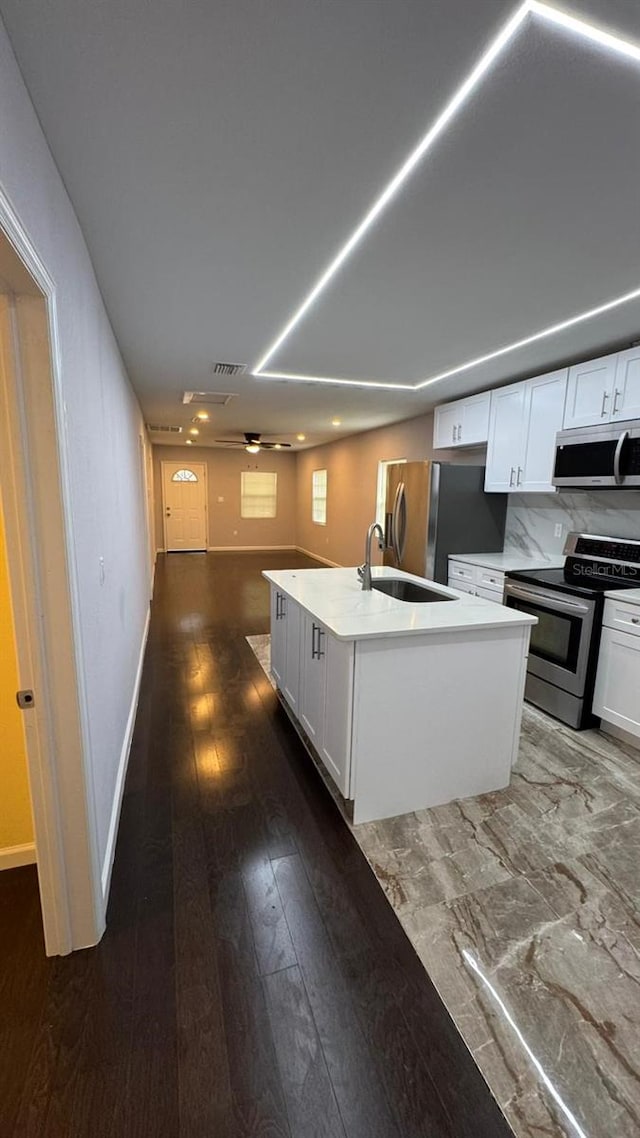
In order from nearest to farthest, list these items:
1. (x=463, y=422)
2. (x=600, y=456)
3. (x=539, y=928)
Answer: (x=539, y=928) → (x=600, y=456) → (x=463, y=422)

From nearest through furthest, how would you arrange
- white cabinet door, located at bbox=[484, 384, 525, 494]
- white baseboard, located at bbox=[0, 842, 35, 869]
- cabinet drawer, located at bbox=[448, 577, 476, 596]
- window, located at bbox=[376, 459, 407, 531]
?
white baseboard, located at bbox=[0, 842, 35, 869] → white cabinet door, located at bbox=[484, 384, 525, 494] → cabinet drawer, located at bbox=[448, 577, 476, 596] → window, located at bbox=[376, 459, 407, 531]

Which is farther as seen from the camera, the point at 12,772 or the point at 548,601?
the point at 548,601

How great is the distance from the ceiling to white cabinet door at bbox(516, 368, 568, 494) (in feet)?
1.94

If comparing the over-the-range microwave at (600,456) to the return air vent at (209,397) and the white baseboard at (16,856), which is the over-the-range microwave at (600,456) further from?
the white baseboard at (16,856)

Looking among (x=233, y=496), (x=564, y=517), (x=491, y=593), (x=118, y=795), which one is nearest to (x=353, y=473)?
(x=233, y=496)

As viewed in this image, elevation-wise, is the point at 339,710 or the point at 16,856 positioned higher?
the point at 339,710

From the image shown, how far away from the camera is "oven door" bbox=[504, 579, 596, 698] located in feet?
9.10

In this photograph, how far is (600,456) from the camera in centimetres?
287

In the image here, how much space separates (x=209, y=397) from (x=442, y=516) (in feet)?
8.88

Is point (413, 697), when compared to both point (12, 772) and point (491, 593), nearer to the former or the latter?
point (12, 772)

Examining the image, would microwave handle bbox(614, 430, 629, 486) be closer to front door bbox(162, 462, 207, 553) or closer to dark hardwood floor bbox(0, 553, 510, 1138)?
dark hardwood floor bbox(0, 553, 510, 1138)

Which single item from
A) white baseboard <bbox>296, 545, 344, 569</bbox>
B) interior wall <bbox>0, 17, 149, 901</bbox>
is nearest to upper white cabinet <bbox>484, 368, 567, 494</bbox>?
interior wall <bbox>0, 17, 149, 901</bbox>

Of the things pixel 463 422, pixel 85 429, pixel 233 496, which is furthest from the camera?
pixel 233 496

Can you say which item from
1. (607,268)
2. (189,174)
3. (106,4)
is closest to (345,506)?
(607,268)
